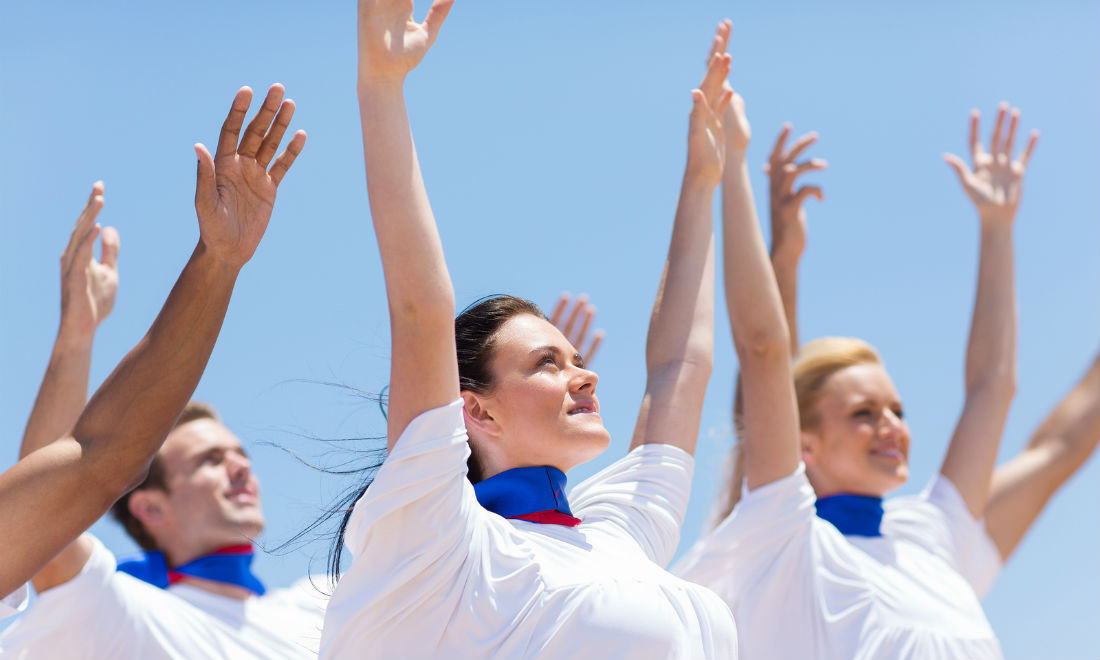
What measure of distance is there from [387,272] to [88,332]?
70.8 inches

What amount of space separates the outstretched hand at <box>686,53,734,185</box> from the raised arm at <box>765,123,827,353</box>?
849 mm

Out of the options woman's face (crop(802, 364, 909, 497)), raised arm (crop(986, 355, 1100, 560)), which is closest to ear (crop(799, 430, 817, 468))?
woman's face (crop(802, 364, 909, 497))

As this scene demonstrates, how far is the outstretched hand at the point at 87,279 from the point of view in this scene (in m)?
3.76

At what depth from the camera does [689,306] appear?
11.0ft

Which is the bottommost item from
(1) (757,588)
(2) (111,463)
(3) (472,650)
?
(1) (757,588)

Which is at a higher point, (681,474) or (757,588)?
(681,474)

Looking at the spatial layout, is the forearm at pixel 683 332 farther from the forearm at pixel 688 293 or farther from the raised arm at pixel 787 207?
the raised arm at pixel 787 207

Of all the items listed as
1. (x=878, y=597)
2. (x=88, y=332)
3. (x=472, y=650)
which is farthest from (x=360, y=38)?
(x=878, y=597)

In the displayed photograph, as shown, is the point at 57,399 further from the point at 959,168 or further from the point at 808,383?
the point at 959,168

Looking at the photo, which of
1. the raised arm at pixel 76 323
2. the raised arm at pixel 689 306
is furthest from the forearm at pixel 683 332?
the raised arm at pixel 76 323

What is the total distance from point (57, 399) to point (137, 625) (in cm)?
75

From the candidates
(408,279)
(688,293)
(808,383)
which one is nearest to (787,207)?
(808,383)

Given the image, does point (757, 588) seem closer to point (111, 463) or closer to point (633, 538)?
point (633, 538)

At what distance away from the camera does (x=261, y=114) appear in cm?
269
